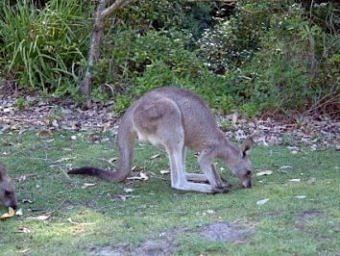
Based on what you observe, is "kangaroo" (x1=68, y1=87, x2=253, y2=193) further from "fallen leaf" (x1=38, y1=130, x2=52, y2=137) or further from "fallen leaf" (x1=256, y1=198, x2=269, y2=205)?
"fallen leaf" (x1=38, y1=130, x2=52, y2=137)

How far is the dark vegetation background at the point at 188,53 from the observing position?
9.21 metres

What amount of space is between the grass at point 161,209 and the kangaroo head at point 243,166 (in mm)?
99

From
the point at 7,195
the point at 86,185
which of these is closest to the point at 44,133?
the point at 86,185

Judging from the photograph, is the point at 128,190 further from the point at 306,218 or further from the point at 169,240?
the point at 306,218

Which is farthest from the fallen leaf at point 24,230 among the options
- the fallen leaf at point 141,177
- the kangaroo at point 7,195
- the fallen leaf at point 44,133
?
the fallen leaf at point 44,133

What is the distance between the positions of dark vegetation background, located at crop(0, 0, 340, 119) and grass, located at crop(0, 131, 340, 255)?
1509 mm

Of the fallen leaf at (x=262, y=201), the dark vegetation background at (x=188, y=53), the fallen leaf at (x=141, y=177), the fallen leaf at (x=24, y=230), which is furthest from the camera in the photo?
the dark vegetation background at (x=188, y=53)

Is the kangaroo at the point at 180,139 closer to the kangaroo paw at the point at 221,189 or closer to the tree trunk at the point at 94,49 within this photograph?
the kangaroo paw at the point at 221,189

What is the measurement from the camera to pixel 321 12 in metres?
9.74

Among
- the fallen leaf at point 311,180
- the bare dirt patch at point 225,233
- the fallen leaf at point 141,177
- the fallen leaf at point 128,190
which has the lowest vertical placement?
the fallen leaf at point 141,177

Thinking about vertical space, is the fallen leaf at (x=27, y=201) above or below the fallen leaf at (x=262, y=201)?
below

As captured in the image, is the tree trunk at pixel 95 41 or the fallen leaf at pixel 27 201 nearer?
the fallen leaf at pixel 27 201

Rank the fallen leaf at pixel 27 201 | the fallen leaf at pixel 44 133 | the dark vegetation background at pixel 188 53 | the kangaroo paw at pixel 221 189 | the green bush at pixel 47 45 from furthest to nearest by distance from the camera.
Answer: the green bush at pixel 47 45
the dark vegetation background at pixel 188 53
the fallen leaf at pixel 44 133
the kangaroo paw at pixel 221 189
the fallen leaf at pixel 27 201

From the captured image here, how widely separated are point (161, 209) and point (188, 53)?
4501 mm
